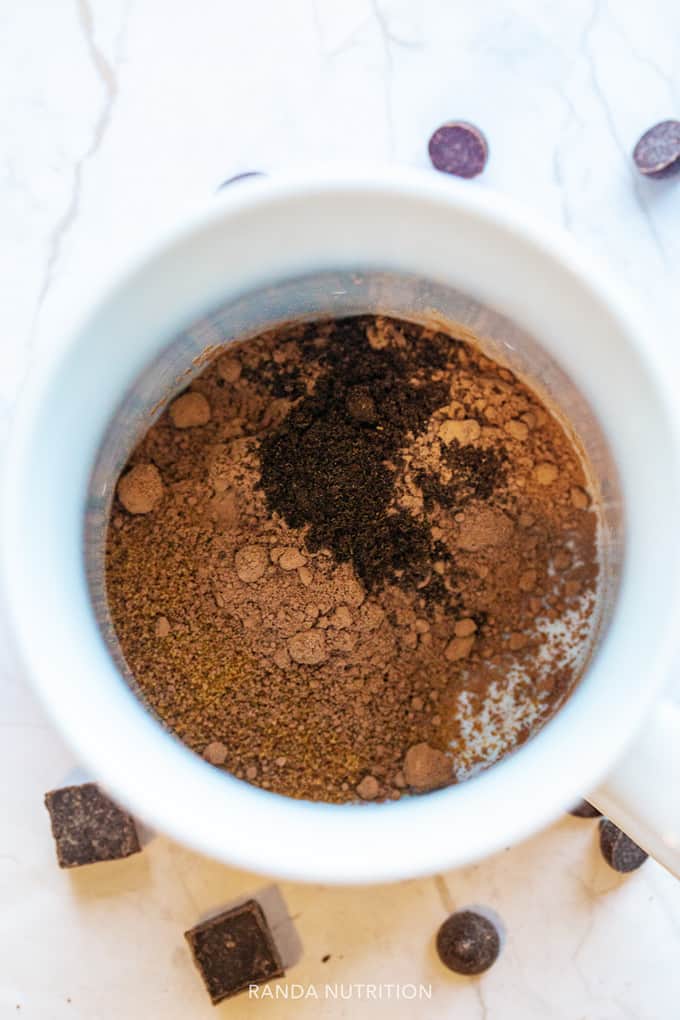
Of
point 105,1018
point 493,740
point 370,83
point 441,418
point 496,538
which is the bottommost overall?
point 105,1018

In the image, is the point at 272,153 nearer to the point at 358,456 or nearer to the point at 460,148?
the point at 460,148

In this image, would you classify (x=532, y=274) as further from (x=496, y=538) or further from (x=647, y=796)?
(x=647, y=796)

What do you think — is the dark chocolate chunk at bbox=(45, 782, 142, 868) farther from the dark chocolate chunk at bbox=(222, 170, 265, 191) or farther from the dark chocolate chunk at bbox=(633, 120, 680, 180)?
the dark chocolate chunk at bbox=(633, 120, 680, 180)

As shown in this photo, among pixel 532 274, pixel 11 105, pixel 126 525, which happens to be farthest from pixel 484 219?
pixel 11 105

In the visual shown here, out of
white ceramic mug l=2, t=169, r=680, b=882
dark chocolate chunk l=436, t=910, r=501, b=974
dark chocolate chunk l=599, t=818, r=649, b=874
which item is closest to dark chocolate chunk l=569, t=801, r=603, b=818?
dark chocolate chunk l=599, t=818, r=649, b=874

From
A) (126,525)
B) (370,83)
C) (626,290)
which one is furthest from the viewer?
(370,83)

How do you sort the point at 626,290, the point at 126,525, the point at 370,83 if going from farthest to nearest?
the point at 370,83, the point at 126,525, the point at 626,290

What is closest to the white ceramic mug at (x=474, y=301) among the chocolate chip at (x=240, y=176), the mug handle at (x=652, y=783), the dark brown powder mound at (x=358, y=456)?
the mug handle at (x=652, y=783)
